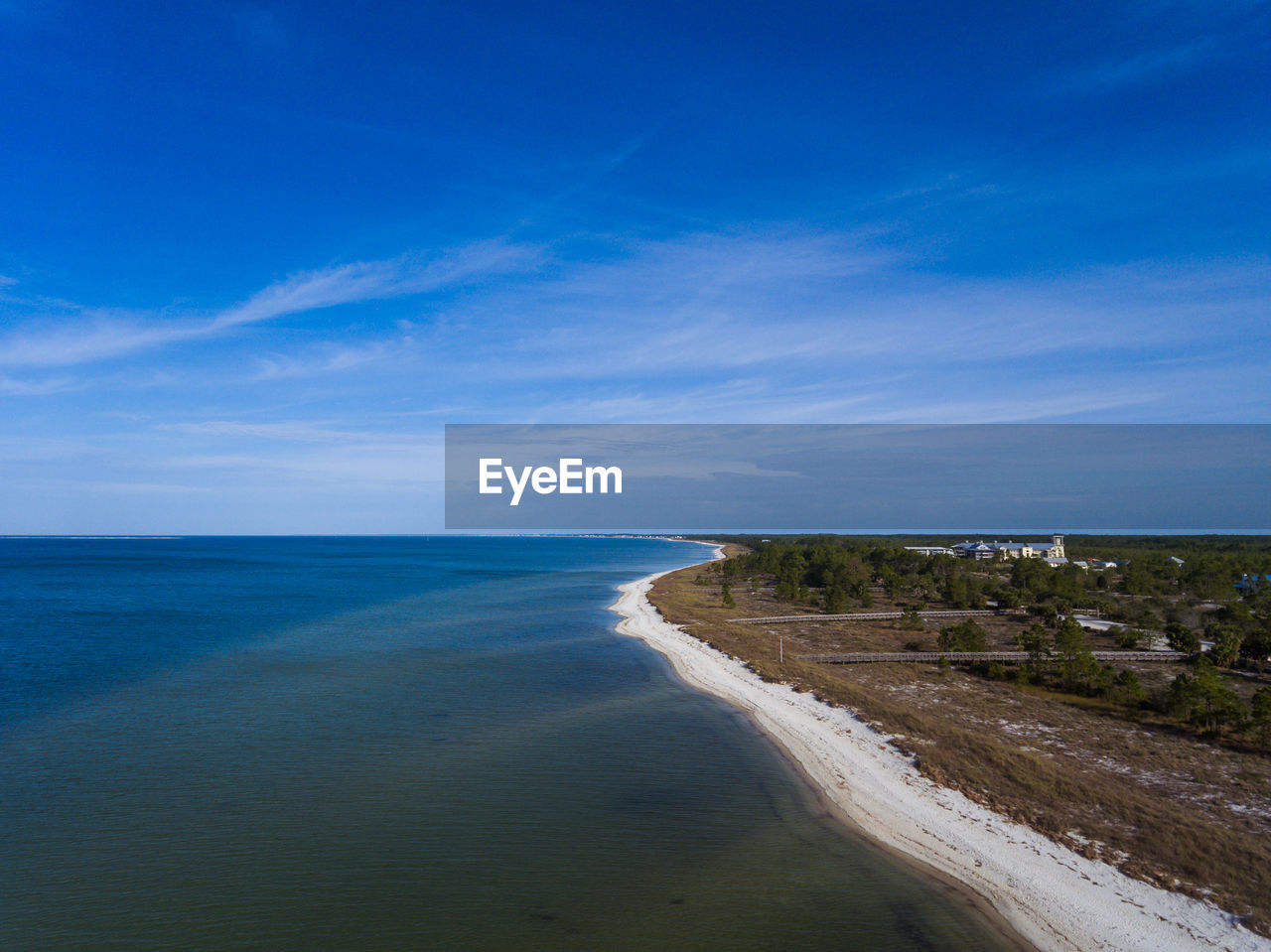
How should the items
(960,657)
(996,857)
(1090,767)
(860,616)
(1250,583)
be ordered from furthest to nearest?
1. (1250,583)
2. (860,616)
3. (960,657)
4. (1090,767)
5. (996,857)

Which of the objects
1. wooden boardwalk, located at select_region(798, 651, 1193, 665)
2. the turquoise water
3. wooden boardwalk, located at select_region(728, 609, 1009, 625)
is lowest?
wooden boardwalk, located at select_region(728, 609, 1009, 625)

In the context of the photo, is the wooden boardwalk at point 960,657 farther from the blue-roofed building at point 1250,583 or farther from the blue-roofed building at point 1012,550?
the blue-roofed building at point 1012,550

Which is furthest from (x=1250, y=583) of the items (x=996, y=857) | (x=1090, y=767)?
(x=996, y=857)

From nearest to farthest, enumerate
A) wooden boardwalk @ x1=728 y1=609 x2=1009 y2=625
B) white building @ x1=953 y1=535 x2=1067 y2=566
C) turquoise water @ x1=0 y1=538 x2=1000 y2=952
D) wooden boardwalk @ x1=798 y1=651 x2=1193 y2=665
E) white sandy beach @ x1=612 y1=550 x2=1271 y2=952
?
white sandy beach @ x1=612 y1=550 x2=1271 y2=952
turquoise water @ x1=0 y1=538 x2=1000 y2=952
wooden boardwalk @ x1=798 y1=651 x2=1193 y2=665
wooden boardwalk @ x1=728 y1=609 x2=1009 y2=625
white building @ x1=953 y1=535 x2=1067 y2=566

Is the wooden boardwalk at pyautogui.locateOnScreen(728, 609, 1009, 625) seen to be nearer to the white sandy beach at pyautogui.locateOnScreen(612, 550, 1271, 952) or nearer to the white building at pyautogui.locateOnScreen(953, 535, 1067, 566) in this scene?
the white sandy beach at pyautogui.locateOnScreen(612, 550, 1271, 952)

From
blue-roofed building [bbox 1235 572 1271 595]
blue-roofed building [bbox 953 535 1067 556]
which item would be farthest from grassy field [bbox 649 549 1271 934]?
blue-roofed building [bbox 953 535 1067 556]

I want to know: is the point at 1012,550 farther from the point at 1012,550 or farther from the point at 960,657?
the point at 960,657
